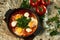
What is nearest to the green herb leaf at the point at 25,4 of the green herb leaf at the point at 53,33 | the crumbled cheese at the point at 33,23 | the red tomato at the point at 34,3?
the red tomato at the point at 34,3

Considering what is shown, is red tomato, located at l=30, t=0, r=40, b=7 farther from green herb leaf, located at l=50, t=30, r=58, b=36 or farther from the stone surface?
green herb leaf, located at l=50, t=30, r=58, b=36

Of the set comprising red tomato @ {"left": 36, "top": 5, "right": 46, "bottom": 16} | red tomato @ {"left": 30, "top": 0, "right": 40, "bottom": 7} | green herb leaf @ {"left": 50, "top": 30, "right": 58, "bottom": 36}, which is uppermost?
red tomato @ {"left": 30, "top": 0, "right": 40, "bottom": 7}

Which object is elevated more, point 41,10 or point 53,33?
point 41,10

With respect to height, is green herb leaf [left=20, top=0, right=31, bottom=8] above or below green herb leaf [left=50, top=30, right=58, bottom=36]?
above

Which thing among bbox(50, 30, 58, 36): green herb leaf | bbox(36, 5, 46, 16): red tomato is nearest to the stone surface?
bbox(50, 30, 58, 36): green herb leaf

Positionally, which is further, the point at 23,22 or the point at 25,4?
the point at 25,4

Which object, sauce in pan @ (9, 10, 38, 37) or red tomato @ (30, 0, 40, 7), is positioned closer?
sauce in pan @ (9, 10, 38, 37)

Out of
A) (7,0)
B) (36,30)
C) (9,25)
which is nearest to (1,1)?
(7,0)

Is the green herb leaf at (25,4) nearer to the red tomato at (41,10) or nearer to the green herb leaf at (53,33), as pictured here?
the red tomato at (41,10)

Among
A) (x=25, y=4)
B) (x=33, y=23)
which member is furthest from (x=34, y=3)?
(x=33, y=23)

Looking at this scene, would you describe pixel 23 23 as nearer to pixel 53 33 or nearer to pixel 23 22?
pixel 23 22

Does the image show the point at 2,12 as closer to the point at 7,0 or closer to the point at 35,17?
the point at 7,0
